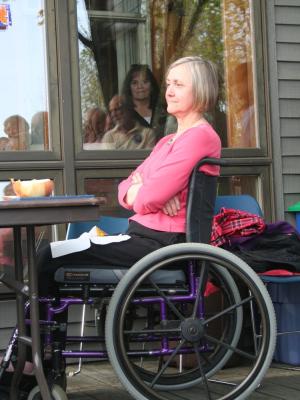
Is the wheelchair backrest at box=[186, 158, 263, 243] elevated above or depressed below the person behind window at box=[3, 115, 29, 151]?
below

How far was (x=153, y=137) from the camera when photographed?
4109 millimetres

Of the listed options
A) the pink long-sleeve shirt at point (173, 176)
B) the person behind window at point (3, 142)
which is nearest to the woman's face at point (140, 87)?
the person behind window at point (3, 142)

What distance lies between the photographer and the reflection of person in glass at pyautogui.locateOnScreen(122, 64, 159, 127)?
4121 mm

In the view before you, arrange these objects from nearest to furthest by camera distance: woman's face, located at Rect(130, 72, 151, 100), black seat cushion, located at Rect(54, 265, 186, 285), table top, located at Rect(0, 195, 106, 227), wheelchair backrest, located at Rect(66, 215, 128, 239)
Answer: table top, located at Rect(0, 195, 106, 227) < black seat cushion, located at Rect(54, 265, 186, 285) < wheelchair backrest, located at Rect(66, 215, 128, 239) < woman's face, located at Rect(130, 72, 151, 100)

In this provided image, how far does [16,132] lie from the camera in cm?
382

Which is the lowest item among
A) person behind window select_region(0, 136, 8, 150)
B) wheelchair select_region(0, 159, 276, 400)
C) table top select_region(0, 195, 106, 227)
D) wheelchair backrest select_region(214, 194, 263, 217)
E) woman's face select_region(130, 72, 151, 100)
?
wheelchair select_region(0, 159, 276, 400)

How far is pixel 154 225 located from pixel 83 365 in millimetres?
1378

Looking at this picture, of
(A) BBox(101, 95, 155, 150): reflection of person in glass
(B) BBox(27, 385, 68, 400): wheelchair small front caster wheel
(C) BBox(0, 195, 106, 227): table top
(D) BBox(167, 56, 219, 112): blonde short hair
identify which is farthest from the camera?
(A) BBox(101, 95, 155, 150): reflection of person in glass

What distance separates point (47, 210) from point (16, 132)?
5.44 ft

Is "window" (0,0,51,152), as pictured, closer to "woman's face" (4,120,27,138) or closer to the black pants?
"woman's face" (4,120,27,138)

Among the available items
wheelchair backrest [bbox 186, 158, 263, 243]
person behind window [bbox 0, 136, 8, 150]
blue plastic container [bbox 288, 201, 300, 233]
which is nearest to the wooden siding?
blue plastic container [bbox 288, 201, 300, 233]

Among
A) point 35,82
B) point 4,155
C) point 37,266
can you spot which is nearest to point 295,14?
point 35,82

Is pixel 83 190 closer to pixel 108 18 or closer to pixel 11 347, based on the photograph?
pixel 108 18

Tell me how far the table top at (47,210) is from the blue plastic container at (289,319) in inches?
61.6
